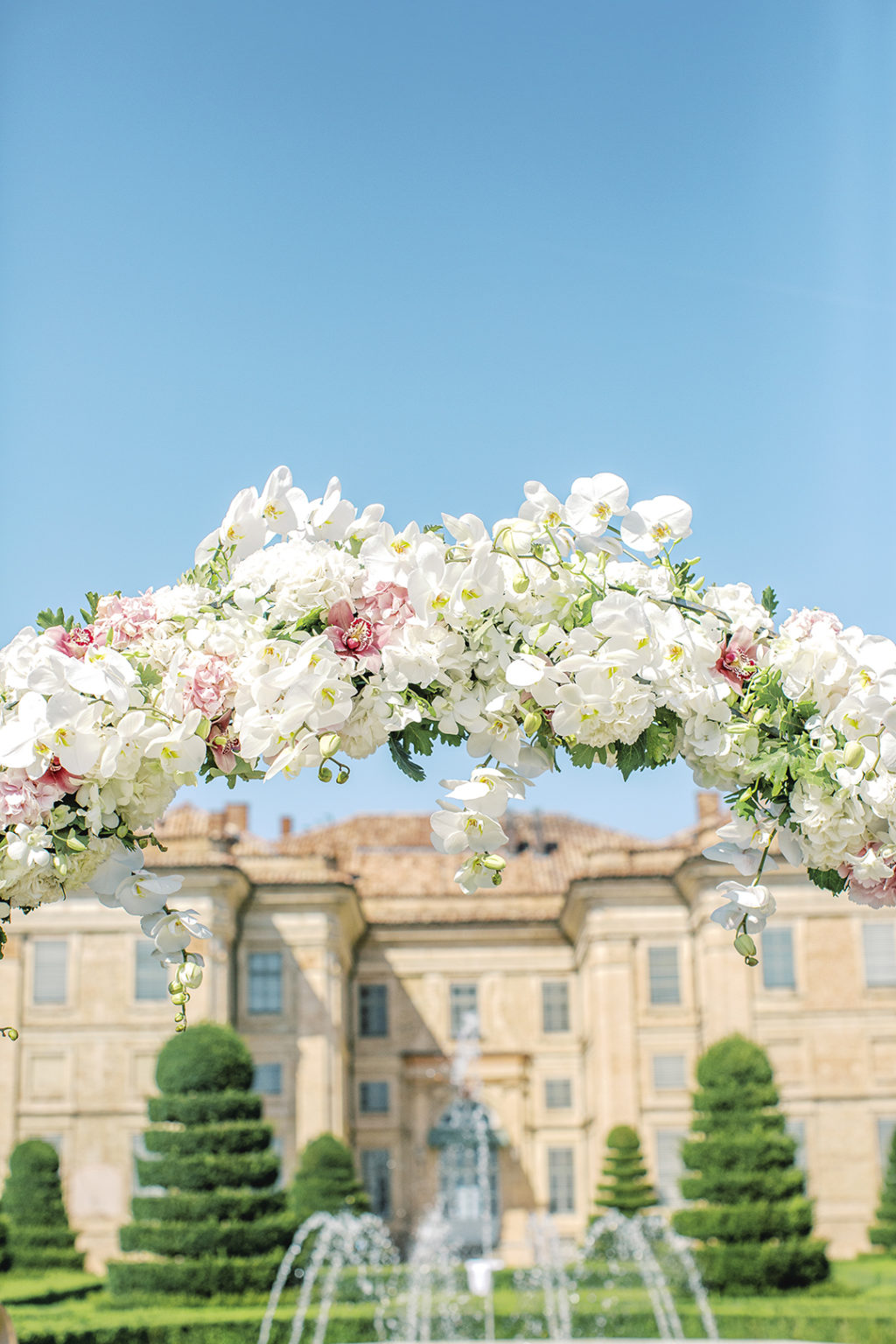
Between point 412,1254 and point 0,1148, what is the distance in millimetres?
9118

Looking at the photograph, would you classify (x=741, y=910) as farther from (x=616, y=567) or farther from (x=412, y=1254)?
(x=412, y=1254)

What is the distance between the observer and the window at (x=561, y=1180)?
3400 centimetres

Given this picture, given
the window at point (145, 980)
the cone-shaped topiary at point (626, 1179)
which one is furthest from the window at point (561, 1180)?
the window at point (145, 980)

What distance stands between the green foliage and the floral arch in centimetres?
A: 2465

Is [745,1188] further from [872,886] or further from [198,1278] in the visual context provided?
[872,886]

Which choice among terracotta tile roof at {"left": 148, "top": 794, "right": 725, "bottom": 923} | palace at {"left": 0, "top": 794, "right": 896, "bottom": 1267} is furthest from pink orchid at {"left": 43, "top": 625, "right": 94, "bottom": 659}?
terracotta tile roof at {"left": 148, "top": 794, "right": 725, "bottom": 923}

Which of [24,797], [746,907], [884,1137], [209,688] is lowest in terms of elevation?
[884,1137]

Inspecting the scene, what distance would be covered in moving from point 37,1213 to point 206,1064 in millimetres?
6389

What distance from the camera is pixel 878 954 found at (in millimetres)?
30766

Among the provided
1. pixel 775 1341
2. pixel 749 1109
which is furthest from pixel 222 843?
pixel 775 1341

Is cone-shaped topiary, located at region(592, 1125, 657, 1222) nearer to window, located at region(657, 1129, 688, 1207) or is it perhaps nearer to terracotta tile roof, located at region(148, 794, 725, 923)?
window, located at region(657, 1129, 688, 1207)

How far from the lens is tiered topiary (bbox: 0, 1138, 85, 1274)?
1024 inches

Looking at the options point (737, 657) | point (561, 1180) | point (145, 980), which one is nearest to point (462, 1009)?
point (561, 1180)

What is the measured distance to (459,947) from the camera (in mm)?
35688
